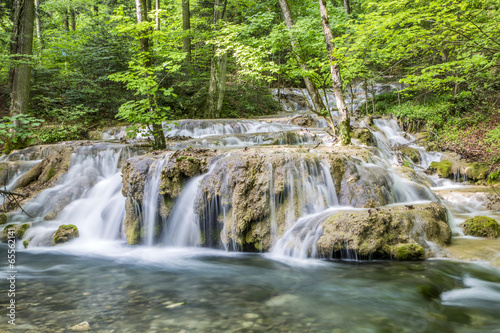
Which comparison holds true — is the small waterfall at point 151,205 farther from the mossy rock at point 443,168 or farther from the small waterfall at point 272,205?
the mossy rock at point 443,168

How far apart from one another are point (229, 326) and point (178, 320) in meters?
0.50

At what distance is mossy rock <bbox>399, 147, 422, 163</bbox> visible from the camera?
Answer: 37.8 feet

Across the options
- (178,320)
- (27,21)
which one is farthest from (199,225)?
(27,21)

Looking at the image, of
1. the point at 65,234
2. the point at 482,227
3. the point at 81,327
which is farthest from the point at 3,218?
the point at 482,227

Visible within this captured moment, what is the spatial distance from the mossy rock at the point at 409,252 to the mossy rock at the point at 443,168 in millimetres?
7141

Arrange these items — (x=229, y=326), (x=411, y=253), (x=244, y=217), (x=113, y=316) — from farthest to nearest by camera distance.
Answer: (x=244, y=217), (x=411, y=253), (x=113, y=316), (x=229, y=326)

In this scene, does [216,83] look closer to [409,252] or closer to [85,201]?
[85,201]

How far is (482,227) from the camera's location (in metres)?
5.39

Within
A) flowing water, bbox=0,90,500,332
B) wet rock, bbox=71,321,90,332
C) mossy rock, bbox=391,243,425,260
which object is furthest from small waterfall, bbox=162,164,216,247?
mossy rock, bbox=391,243,425,260

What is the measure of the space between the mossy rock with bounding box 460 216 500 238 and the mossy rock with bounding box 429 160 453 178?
530 centimetres

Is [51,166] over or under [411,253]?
over

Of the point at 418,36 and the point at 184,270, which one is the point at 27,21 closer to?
the point at 184,270

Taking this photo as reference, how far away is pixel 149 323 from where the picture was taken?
2.72 meters

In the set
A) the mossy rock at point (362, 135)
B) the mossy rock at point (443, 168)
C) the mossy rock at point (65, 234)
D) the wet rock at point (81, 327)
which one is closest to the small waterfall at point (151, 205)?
the mossy rock at point (65, 234)
